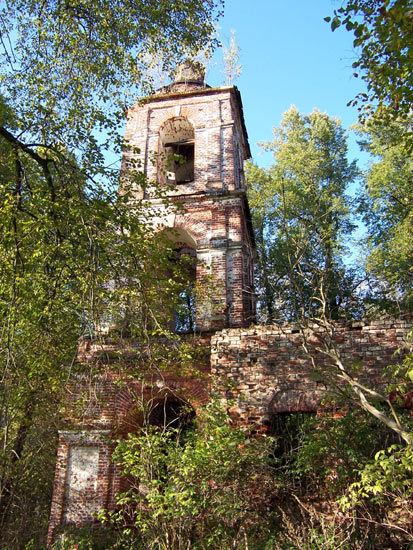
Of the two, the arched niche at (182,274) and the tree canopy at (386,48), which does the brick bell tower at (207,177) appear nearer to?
the arched niche at (182,274)

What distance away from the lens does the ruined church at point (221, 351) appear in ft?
25.7

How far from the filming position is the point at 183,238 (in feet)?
38.1

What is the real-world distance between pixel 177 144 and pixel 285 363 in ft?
24.9

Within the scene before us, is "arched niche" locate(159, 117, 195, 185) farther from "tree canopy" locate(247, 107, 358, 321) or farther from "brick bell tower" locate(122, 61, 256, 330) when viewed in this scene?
"tree canopy" locate(247, 107, 358, 321)

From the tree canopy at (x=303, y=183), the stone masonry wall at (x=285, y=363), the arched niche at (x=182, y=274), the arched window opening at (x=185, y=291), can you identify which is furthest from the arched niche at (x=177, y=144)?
the stone masonry wall at (x=285, y=363)

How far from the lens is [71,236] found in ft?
19.6

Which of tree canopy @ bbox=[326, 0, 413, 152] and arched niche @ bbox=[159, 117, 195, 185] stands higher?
arched niche @ bbox=[159, 117, 195, 185]

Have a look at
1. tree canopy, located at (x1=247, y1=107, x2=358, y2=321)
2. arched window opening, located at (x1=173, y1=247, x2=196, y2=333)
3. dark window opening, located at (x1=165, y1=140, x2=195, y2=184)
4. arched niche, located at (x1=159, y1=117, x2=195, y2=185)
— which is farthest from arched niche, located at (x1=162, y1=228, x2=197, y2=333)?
tree canopy, located at (x1=247, y1=107, x2=358, y2=321)

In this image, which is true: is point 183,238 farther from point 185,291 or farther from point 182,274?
point 182,274

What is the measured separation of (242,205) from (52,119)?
5665mm

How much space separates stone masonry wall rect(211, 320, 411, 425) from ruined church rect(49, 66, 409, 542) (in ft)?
0.05

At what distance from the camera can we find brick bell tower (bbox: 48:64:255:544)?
8.40 meters

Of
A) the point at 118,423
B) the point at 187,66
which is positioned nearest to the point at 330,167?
the point at 187,66

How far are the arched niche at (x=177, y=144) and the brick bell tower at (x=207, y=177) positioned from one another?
3 centimetres
